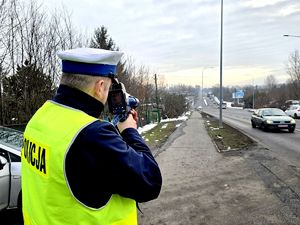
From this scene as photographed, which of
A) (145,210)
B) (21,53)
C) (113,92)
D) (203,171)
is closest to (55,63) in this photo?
(21,53)

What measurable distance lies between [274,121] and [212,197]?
1449 centimetres

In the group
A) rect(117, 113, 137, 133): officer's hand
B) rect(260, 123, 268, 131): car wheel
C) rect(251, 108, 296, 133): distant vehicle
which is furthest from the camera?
rect(260, 123, 268, 131): car wheel

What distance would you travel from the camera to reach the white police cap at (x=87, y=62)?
65.2 inches

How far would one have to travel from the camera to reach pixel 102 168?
4.91 feet

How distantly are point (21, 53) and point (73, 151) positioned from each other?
435 inches

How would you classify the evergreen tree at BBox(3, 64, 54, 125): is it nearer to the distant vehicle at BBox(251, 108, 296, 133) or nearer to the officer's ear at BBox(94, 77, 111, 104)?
the officer's ear at BBox(94, 77, 111, 104)

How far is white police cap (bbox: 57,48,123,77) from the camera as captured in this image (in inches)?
65.2

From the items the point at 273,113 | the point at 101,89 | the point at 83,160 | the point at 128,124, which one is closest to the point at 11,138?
the point at 128,124

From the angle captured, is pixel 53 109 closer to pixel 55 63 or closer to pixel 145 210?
pixel 145 210

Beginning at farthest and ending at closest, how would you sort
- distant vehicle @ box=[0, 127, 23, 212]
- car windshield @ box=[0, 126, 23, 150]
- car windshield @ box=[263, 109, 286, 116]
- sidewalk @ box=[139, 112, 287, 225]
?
car windshield @ box=[263, 109, 286, 116]
car windshield @ box=[0, 126, 23, 150]
sidewalk @ box=[139, 112, 287, 225]
distant vehicle @ box=[0, 127, 23, 212]

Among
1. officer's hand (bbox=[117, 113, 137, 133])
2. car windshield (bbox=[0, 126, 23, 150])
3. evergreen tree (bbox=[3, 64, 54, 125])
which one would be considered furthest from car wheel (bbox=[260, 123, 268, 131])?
officer's hand (bbox=[117, 113, 137, 133])

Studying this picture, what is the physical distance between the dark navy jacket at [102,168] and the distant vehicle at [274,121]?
19218mm

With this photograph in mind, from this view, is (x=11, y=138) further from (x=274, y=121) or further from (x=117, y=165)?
(x=274, y=121)

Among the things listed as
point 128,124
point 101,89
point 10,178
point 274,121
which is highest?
point 101,89
